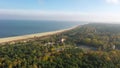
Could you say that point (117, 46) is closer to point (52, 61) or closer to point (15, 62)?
point (52, 61)

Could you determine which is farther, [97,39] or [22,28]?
[22,28]

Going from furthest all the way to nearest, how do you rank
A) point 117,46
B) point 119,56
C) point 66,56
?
point 117,46, point 119,56, point 66,56

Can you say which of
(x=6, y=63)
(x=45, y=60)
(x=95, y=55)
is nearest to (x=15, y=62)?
(x=6, y=63)

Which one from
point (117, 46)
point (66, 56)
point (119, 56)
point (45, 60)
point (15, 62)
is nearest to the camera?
point (15, 62)

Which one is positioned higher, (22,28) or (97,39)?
(22,28)

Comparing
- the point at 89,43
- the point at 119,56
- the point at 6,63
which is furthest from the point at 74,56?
the point at 89,43

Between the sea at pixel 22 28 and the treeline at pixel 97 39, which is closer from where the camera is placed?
the treeline at pixel 97 39

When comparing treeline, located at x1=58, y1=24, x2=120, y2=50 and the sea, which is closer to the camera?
treeline, located at x1=58, y1=24, x2=120, y2=50

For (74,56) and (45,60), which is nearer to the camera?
(45,60)

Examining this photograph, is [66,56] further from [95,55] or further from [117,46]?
[117,46]
